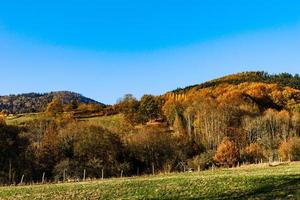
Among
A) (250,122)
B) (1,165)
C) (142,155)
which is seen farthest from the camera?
(250,122)

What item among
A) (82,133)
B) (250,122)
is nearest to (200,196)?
(82,133)

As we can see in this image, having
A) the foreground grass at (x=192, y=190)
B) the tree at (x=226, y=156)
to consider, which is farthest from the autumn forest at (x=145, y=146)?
the foreground grass at (x=192, y=190)

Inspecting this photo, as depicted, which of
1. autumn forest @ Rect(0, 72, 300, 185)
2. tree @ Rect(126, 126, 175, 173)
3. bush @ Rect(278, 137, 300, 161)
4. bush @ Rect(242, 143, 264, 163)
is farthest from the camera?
bush @ Rect(242, 143, 264, 163)

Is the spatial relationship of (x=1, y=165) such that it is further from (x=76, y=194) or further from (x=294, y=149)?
(x=294, y=149)

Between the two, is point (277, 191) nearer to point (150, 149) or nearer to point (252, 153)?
point (150, 149)

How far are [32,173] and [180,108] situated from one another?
10230 cm

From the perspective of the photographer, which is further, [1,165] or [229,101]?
[229,101]

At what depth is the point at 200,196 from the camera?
31.5m

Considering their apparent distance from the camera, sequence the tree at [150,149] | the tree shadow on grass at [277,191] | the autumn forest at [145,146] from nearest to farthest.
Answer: the tree shadow on grass at [277,191] → the autumn forest at [145,146] → the tree at [150,149]

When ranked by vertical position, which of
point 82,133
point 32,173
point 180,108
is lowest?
point 32,173

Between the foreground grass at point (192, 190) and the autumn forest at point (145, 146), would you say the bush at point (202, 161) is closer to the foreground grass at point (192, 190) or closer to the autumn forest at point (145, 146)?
the autumn forest at point (145, 146)

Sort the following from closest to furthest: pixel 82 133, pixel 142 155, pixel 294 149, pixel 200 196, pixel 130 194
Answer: pixel 200 196 < pixel 130 194 < pixel 82 133 < pixel 142 155 < pixel 294 149

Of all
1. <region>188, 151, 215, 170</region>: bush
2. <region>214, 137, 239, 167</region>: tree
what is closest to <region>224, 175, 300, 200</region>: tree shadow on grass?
<region>188, 151, 215, 170</region>: bush

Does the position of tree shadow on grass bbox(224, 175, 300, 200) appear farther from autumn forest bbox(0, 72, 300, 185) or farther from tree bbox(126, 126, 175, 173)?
tree bbox(126, 126, 175, 173)
